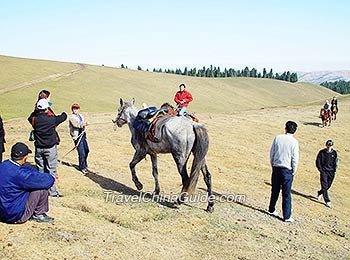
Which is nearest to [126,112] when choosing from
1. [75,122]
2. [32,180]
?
[75,122]

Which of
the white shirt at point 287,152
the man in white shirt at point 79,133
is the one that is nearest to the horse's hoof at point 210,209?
the white shirt at point 287,152

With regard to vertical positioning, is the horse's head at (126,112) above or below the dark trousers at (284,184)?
above

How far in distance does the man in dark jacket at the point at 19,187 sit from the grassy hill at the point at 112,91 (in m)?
33.6

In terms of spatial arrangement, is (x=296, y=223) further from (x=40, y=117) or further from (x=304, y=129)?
(x=304, y=129)

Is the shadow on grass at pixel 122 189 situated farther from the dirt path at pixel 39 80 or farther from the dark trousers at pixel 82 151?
the dirt path at pixel 39 80

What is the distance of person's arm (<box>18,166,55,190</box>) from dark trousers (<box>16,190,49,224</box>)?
25 cm

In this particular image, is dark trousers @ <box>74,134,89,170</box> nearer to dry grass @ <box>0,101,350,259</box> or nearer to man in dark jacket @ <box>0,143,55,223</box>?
dry grass @ <box>0,101,350,259</box>

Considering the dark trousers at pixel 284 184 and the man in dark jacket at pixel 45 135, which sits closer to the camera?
the man in dark jacket at pixel 45 135

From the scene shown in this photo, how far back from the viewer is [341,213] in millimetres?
12531

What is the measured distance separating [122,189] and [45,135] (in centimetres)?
337

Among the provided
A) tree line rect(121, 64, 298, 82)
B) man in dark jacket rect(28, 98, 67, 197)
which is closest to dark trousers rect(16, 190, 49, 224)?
man in dark jacket rect(28, 98, 67, 197)

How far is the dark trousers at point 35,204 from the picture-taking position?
22.6 ft

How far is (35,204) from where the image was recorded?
6953 millimetres

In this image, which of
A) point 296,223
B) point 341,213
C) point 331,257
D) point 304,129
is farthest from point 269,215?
point 304,129
